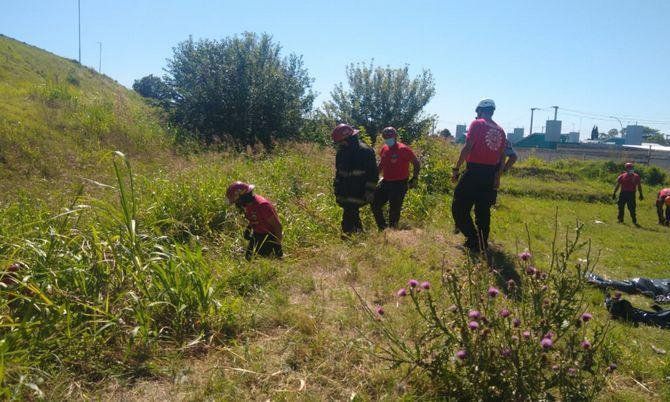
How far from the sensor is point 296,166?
400 inches

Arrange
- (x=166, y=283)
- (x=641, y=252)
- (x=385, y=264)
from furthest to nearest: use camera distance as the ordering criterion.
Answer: (x=641, y=252)
(x=385, y=264)
(x=166, y=283)

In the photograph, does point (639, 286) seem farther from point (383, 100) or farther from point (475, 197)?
point (383, 100)

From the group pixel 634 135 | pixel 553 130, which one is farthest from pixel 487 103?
pixel 634 135

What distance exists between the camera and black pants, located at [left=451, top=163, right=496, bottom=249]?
5.21 meters

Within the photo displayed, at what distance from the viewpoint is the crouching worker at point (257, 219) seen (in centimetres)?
479

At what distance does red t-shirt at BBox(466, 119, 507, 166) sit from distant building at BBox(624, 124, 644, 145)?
197ft

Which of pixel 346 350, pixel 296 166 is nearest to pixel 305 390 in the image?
pixel 346 350

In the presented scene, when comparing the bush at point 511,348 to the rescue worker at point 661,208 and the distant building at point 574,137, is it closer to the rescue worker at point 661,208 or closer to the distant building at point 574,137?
the rescue worker at point 661,208

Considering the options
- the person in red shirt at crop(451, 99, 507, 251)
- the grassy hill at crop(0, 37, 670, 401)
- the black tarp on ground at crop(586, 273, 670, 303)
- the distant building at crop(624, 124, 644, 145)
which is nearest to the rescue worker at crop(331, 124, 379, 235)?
the grassy hill at crop(0, 37, 670, 401)

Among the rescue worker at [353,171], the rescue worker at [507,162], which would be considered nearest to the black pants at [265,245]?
the rescue worker at [353,171]

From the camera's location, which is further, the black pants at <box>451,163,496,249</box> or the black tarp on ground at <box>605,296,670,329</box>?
the black pants at <box>451,163,496,249</box>

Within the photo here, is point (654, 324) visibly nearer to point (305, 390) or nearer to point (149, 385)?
point (305, 390)

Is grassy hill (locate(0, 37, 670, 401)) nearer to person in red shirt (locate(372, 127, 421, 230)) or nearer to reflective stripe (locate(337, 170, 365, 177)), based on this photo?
person in red shirt (locate(372, 127, 421, 230))

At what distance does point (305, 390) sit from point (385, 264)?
7.10ft
